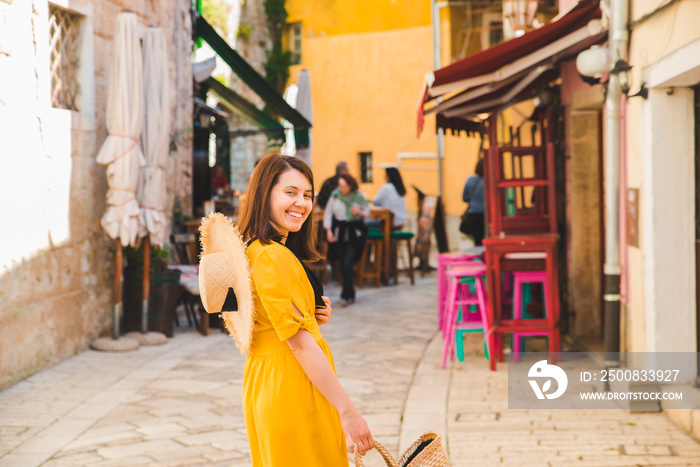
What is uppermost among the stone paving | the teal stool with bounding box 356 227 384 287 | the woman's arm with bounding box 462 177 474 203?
the woman's arm with bounding box 462 177 474 203

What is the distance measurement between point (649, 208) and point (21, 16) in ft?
16.6

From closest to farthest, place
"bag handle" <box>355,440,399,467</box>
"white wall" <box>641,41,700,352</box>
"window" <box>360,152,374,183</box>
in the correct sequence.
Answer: "bag handle" <box>355,440,399,467</box>
"white wall" <box>641,41,700,352</box>
"window" <box>360,152,374,183</box>

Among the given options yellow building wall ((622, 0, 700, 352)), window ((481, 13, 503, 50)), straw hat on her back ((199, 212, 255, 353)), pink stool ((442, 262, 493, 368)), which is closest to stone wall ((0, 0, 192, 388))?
pink stool ((442, 262, 493, 368))

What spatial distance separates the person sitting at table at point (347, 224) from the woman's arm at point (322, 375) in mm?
8238

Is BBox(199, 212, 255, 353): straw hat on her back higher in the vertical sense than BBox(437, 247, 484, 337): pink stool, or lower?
higher

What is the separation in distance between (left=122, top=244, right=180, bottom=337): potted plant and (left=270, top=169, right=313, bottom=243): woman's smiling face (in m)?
5.75

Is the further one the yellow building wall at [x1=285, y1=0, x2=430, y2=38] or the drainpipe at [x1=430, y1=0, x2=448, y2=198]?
the yellow building wall at [x1=285, y1=0, x2=430, y2=38]

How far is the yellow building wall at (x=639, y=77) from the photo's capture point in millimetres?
4664

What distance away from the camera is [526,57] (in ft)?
21.1

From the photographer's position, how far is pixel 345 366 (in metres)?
6.89

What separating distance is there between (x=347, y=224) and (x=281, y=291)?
8417mm

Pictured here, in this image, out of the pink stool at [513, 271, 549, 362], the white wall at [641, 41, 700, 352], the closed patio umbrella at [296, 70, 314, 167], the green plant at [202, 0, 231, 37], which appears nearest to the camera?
the white wall at [641, 41, 700, 352]

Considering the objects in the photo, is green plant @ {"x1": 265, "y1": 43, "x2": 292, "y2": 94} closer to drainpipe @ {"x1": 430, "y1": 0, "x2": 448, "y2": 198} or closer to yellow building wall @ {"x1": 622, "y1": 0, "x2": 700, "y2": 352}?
drainpipe @ {"x1": 430, "y1": 0, "x2": 448, "y2": 198}

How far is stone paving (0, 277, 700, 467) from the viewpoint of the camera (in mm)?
4391
